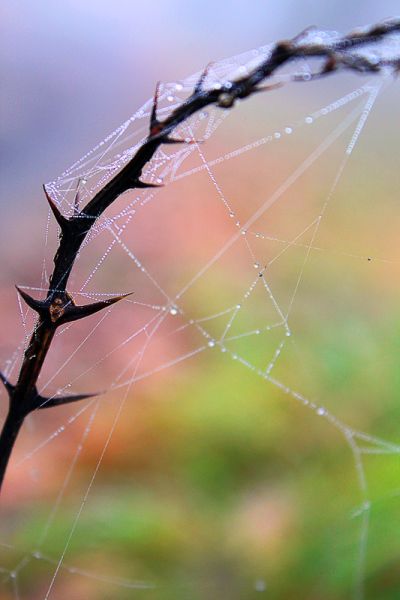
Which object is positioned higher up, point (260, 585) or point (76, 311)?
point (76, 311)

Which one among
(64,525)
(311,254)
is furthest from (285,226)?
(64,525)

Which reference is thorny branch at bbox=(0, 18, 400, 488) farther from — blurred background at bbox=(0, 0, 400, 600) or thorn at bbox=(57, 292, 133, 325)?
blurred background at bbox=(0, 0, 400, 600)

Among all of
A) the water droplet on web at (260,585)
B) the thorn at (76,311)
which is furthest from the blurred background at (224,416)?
the thorn at (76,311)

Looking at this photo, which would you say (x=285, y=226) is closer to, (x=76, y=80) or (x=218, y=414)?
(x=218, y=414)

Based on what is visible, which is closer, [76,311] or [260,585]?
[76,311]

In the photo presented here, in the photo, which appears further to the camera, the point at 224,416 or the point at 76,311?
the point at 224,416

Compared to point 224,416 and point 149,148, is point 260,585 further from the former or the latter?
point 149,148

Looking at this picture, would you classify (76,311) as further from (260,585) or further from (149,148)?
(260,585)

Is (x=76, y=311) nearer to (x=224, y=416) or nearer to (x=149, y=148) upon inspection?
(x=149, y=148)

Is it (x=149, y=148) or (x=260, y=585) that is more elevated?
(x=149, y=148)

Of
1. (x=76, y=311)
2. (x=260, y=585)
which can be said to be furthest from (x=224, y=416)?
(x=76, y=311)
